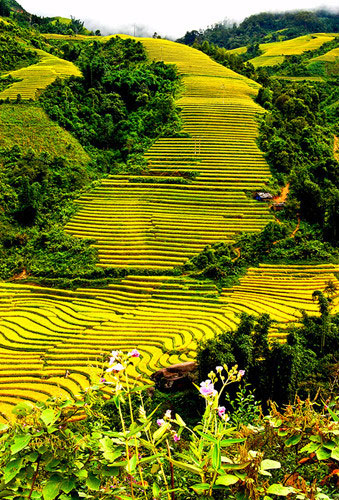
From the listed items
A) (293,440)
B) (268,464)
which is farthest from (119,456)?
(293,440)

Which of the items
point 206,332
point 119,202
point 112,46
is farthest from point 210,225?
point 112,46

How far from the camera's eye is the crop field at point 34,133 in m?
35.2

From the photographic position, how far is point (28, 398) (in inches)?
583

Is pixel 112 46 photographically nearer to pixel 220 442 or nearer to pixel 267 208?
pixel 267 208

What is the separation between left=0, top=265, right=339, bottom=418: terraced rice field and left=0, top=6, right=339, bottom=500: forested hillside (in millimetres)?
118

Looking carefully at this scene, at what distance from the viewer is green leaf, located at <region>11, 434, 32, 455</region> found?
5.92 feet

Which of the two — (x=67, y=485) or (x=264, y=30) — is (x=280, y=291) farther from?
(x=264, y=30)

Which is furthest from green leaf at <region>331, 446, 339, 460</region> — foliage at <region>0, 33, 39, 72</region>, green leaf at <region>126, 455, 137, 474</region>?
foliage at <region>0, 33, 39, 72</region>

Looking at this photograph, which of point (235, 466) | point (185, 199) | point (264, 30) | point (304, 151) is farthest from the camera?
point (264, 30)

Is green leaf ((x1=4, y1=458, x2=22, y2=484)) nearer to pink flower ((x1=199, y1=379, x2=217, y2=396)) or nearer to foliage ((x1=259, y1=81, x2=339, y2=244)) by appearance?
pink flower ((x1=199, y1=379, x2=217, y2=396))

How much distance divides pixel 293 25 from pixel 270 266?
5235 inches

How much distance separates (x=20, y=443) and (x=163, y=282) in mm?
21777

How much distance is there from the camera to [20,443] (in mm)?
1844

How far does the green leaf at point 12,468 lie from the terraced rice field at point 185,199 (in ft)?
73.9
